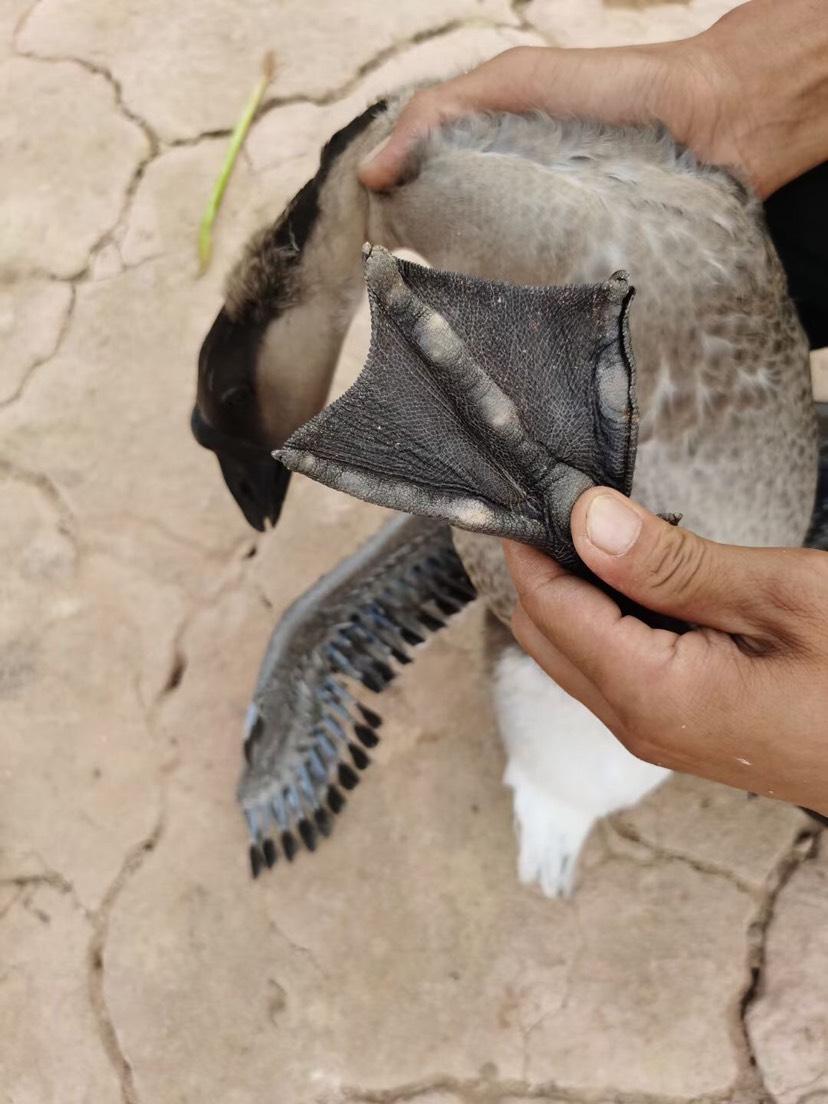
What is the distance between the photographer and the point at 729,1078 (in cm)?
148

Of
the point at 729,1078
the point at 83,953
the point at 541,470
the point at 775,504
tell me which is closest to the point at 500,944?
the point at 729,1078

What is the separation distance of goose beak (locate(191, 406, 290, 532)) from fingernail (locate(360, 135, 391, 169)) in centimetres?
45

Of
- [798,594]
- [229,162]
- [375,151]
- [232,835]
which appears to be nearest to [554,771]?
[232,835]

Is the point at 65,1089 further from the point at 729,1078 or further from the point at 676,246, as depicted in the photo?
the point at 676,246

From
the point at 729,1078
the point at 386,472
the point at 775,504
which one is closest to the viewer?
the point at 386,472

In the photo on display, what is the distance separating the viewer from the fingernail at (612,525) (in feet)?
2.37

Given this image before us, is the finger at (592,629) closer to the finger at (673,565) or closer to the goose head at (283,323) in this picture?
the finger at (673,565)

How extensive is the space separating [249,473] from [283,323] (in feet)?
0.95

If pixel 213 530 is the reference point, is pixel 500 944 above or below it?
below

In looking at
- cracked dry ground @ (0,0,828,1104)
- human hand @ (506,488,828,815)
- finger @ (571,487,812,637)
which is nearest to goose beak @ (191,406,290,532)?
cracked dry ground @ (0,0,828,1104)

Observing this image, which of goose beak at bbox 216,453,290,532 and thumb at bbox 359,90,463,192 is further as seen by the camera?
goose beak at bbox 216,453,290,532

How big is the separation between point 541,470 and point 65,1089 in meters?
1.48

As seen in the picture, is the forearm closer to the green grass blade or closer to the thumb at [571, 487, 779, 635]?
the thumb at [571, 487, 779, 635]

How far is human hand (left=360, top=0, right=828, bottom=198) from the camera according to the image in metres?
1.06
